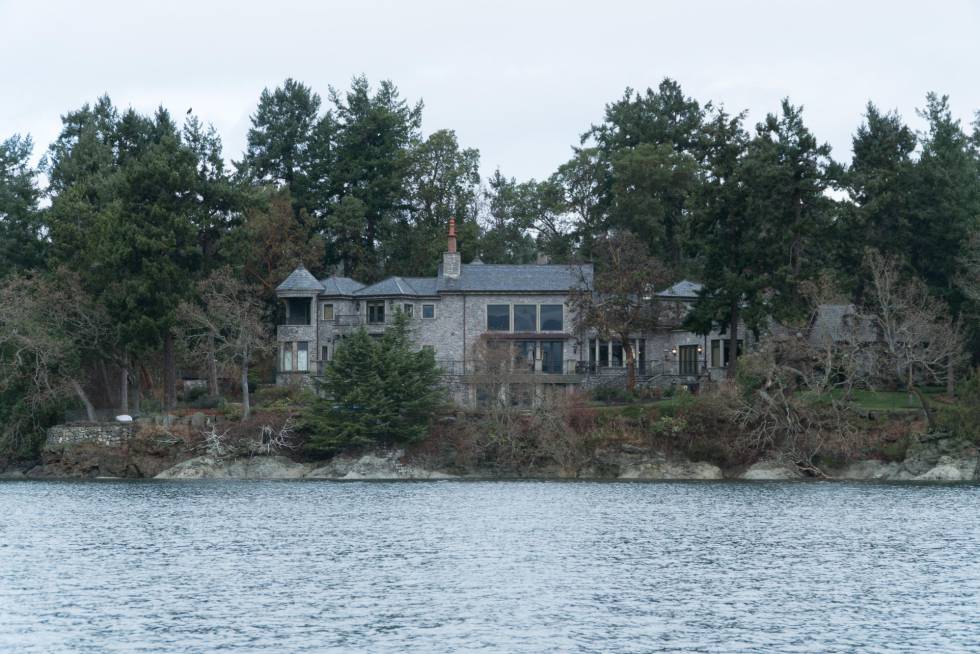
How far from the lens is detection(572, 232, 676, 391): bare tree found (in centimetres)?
7812

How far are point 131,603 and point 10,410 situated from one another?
4922cm

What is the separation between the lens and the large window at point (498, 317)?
277 feet

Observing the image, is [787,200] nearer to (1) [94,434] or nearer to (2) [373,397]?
(2) [373,397]

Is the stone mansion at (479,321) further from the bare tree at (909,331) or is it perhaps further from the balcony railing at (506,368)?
the bare tree at (909,331)

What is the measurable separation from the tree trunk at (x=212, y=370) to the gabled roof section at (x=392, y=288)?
35.1ft

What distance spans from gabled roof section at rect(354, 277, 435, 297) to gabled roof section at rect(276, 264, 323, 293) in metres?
2.78

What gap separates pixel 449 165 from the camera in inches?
3939

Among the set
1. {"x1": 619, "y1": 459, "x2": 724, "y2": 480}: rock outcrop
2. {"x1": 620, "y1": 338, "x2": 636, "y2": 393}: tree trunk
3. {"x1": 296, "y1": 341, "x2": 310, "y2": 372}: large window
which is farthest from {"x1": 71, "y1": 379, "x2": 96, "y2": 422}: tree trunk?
{"x1": 620, "y1": 338, "x2": 636, "y2": 393}: tree trunk

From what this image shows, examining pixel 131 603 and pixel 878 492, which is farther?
pixel 878 492

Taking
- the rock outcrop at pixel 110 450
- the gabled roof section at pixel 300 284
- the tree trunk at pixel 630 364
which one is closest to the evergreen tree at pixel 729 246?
the tree trunk at pixel 630 364

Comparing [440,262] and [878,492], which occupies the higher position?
[440,262]

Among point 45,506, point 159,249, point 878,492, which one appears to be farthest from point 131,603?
point 159,249

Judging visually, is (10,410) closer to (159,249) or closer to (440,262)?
(159,249)

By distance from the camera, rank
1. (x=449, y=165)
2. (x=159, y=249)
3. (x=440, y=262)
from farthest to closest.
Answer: (x=449, y=165) → (x=440, y=262) → (x=159, y=249)
